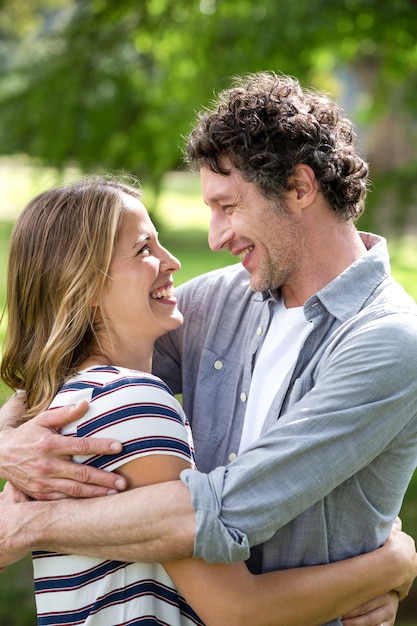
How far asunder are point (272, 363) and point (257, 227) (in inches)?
14.2

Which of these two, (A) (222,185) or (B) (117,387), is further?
(A) (222,185)

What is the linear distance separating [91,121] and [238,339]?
12.6ft

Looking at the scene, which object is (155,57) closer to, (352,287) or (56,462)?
(352,287)

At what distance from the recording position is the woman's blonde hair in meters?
2.25

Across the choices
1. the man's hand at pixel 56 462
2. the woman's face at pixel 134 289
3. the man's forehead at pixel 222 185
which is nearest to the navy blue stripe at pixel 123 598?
the man's hand at pixel 56 462

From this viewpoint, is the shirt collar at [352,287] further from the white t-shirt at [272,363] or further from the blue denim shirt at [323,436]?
the white t-shirt at [272,363]

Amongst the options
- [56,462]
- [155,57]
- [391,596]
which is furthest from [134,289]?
[155,57]

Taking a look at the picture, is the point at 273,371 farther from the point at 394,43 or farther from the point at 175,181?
the point at 175,181

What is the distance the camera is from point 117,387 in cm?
206

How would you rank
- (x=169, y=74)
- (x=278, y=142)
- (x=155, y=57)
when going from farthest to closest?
(x=169, y=74)
(x=155, y=57)
(x=278, y=142)

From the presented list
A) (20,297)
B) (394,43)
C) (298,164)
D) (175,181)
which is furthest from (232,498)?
(175,181)

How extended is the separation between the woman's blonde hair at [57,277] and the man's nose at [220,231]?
1.01 feet

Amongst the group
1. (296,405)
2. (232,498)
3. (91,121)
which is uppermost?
(91,121)

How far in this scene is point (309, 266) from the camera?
2.54 meters
